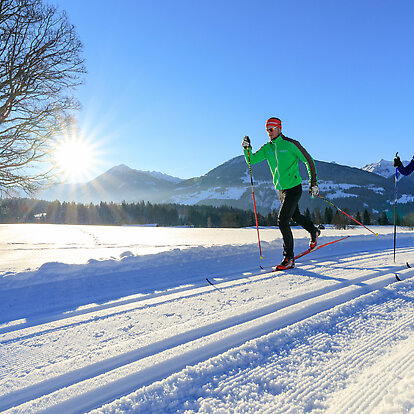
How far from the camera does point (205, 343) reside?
2027 millimetres

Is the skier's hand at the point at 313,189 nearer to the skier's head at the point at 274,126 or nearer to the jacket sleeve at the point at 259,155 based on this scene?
the jacket sleeve at the point at 259,155

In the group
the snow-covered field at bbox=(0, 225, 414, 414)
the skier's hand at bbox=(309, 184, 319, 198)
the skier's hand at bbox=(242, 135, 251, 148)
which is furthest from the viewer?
the skier's hand at bbox=(242, 135, 251, 148)

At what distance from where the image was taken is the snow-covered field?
149 cm

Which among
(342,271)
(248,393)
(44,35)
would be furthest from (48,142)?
(248,393)

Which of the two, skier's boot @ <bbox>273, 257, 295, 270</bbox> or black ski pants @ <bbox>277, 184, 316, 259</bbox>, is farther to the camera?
black ski pants @ <bbox>277, 184, 316, 259</bbox>

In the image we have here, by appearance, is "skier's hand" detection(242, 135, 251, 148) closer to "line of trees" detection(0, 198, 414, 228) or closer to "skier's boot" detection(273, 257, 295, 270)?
"skier's boot" detection(273, 257, 295, 270)

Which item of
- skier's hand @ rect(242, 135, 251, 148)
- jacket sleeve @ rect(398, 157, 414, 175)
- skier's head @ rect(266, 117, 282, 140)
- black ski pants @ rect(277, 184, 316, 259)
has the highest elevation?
skier's head @ rect(266, 117, 282, 140)

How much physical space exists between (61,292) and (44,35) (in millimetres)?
8800

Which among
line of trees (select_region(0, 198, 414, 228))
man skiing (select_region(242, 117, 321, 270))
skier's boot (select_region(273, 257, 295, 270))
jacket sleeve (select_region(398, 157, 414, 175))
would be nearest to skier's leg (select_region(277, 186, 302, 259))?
man skiing (select_region(242, 117, 321, 270))

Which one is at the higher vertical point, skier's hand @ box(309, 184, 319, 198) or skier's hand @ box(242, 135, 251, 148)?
skier's hand @ box(242, 135, 251, 148)

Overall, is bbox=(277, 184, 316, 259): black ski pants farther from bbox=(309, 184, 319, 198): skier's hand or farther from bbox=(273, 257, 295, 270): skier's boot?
bbox=(309, 184, 319, 198): skier's hand

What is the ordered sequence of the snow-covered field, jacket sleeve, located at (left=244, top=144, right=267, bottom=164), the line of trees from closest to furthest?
the snow-covered field
jacket sleeve, located at (left=244, top=144, right=267, bottom=164)
the line of trees

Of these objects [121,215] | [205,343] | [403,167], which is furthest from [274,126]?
[121,215]

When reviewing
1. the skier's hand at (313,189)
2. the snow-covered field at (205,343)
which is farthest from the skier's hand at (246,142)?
the snow-covered field at (205,343)
